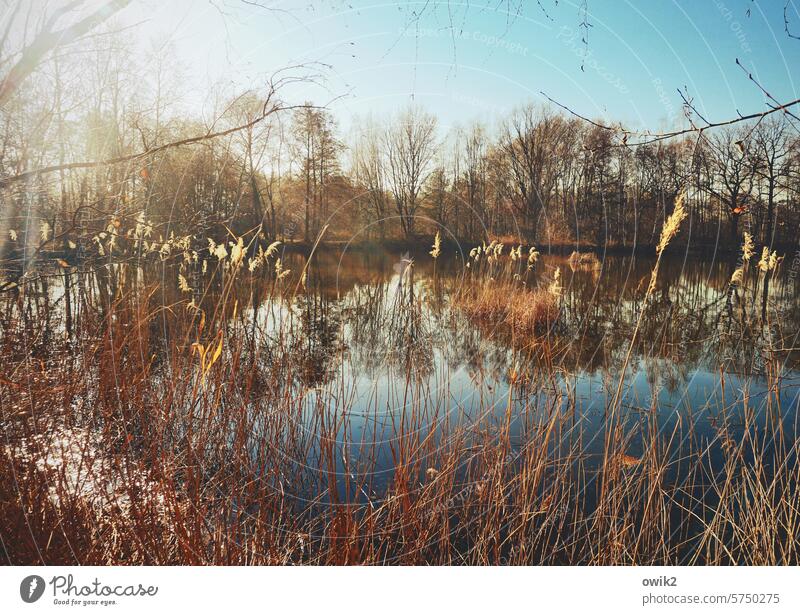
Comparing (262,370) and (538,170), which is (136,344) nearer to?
(262,370)

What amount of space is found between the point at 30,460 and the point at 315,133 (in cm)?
211

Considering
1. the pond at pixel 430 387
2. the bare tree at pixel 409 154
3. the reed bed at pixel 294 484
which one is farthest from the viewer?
the bare tree at pixel 409 154

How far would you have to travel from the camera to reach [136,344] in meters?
2.78
